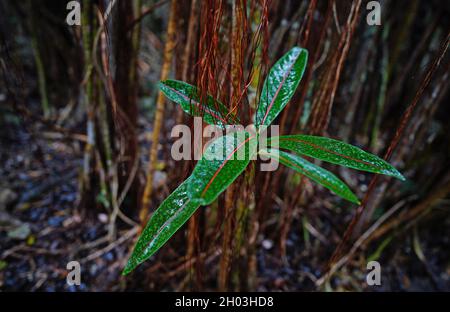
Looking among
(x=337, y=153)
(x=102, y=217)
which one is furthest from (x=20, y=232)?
(x=337, y=153)

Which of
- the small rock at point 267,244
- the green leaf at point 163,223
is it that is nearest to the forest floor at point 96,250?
the small rock at point 267,244

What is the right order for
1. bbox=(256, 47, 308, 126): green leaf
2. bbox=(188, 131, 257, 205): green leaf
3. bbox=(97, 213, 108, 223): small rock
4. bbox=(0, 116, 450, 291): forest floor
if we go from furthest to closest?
bbox=(97, 213, 108, 223): small rock < bbox=(0, 116, 450, 291): forest floor < bbox=(256, 47, 308, 126): green leaf < bbox=(188, 131, 257, 205): green leaf

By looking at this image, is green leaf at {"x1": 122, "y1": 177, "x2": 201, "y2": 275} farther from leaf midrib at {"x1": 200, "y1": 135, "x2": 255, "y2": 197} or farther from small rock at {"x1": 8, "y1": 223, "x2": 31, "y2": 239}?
small rock at {"x1": 8, "y1": 223, "x2": 31, "y2": 239}

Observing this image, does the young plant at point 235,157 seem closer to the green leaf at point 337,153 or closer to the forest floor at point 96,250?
the green leaf at point 337,153

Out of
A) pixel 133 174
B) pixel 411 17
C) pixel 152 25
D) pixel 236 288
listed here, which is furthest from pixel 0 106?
pixel 411 17

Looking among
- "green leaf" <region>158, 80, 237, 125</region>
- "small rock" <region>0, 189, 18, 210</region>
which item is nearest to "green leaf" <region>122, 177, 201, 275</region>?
"green leaf" <region>158, 80, 237, 125</region>

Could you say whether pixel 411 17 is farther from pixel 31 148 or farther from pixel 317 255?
pixel 31 148
